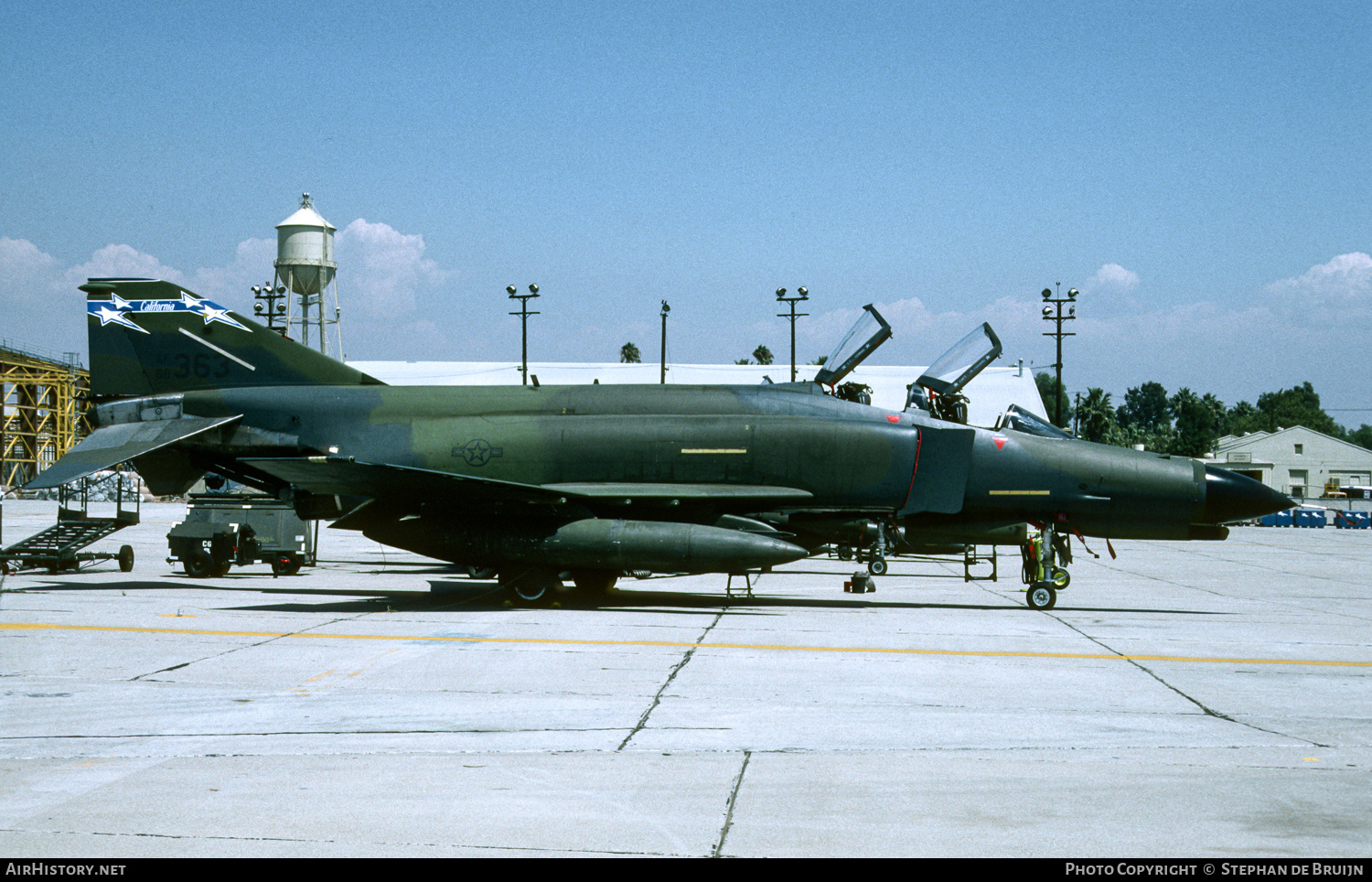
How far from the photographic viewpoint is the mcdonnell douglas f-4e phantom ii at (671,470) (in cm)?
1430

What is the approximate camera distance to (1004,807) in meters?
5.30

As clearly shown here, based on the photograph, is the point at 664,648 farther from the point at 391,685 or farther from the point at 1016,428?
the point at 1016,428

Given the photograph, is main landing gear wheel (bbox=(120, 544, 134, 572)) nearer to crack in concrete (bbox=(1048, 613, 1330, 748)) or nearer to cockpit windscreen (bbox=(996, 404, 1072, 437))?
cockpit windscreen (bbox=(996, 404, 1072, 437))

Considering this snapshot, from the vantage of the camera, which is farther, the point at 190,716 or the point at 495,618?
the point at 495,618

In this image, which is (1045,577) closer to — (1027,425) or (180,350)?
(1027,425)

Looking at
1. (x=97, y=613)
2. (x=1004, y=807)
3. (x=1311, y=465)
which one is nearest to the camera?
(x=1004, y=807)

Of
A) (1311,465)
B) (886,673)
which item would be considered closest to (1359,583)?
(886,673)

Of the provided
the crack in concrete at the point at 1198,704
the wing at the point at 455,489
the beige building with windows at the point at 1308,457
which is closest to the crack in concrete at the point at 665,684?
the wing at the point at 455,489

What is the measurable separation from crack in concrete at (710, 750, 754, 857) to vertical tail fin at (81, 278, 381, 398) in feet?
41.3

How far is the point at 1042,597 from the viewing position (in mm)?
15062

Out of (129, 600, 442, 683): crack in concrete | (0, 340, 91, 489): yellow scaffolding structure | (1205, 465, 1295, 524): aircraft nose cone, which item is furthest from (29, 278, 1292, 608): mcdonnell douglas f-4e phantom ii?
(0, 340, 91, 489): yellow scaffolding structure

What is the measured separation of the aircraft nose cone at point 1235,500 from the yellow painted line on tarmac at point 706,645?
4217mm

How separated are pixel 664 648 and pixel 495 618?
3.41 m

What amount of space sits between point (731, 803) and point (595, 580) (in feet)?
34.8
